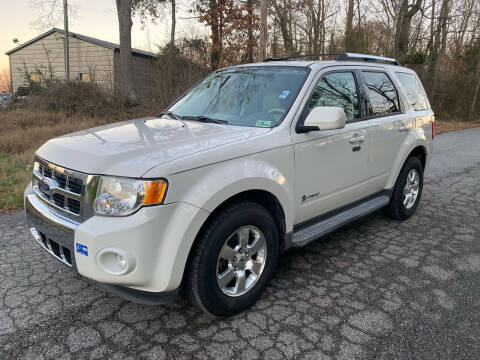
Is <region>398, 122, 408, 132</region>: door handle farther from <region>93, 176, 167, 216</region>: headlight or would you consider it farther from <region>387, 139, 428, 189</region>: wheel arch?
<region>93, 176, 167, 216</region>: headlight

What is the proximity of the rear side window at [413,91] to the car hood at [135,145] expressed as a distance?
2634 millimetres

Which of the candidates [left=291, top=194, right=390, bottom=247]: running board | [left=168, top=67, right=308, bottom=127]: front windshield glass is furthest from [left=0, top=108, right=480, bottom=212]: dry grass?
[left=291, top=194, right=390, bottom=247]: running board

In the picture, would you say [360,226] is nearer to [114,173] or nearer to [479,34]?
[114,173]

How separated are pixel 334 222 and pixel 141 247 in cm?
198

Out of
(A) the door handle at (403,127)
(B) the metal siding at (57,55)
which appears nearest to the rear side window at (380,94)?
(A) the door handle at (403,127)

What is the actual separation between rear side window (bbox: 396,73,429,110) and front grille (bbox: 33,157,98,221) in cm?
389

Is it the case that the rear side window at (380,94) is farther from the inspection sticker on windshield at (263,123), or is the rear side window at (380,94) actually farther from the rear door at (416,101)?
the inspection sticker on windshield at (263,123)

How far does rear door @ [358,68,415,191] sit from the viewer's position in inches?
157

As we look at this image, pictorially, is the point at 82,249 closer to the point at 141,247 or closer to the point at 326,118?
the point at 141,247

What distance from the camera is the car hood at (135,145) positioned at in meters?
2.32

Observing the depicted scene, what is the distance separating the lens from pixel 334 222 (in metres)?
3.58

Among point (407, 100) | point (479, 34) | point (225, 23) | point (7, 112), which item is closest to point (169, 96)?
point (7, 112)

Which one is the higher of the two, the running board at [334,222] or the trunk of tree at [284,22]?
the trunk of tree at [284,22]

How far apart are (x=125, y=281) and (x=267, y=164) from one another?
1254 millimetres
